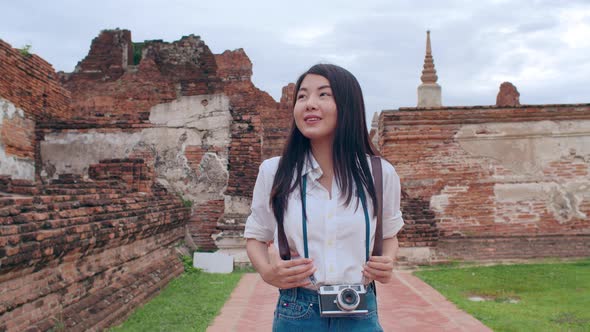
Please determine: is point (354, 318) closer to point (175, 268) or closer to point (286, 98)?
point (175, 268)

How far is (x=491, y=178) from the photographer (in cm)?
929

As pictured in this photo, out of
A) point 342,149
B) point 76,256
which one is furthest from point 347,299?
point 76,256

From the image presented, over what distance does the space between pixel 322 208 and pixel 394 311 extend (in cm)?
421

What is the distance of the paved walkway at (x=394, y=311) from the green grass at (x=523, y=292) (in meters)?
0.16

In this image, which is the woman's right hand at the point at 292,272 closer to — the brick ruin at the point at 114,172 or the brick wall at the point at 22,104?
the brick ruin at the point at 114,172

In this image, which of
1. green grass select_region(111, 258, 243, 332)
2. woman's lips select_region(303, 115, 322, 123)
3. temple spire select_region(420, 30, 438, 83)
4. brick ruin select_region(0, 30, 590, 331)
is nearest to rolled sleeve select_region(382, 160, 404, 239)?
woman's lips select_region(303, 115, 322, 123)

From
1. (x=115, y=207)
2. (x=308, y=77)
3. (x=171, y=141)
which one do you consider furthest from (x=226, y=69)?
(x=308, y=77)

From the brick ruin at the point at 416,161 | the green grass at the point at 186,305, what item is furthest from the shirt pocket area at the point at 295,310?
the brick ruin at the point at 416,161

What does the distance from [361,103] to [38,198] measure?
2951 millimetres

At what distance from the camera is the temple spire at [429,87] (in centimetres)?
1658

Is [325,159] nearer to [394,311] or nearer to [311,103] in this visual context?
[311,103]

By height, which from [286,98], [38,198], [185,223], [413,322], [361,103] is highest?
[286,98]

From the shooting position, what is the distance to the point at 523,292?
6617 millimetres

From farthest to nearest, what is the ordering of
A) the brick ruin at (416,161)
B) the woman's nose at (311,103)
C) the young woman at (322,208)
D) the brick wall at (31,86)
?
the brick ruin at (416,161) < the brick wall at (31,86) < the woman's nose at (311,103) < the young woman at (322,208)
